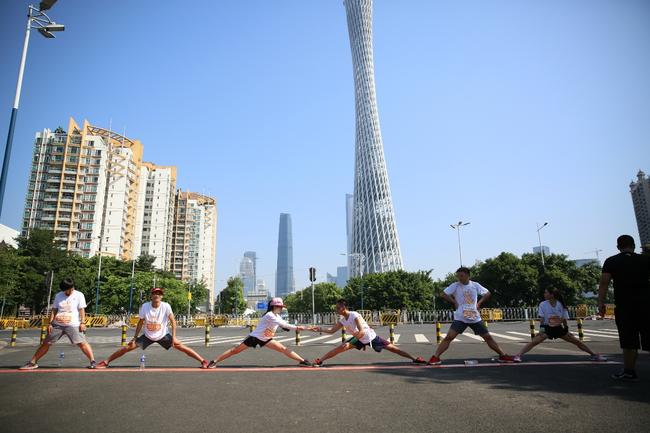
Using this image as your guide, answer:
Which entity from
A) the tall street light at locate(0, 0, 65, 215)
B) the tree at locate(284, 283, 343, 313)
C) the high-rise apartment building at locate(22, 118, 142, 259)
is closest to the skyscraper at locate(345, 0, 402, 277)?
the tree at locate(284, 283, 343, 313)

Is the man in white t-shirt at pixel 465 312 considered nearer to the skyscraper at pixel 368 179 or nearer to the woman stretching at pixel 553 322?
the woman stretching at pixel 553 322

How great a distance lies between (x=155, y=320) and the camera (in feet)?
23.9

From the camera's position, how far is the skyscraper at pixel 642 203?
287 feet

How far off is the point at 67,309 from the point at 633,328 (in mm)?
9554

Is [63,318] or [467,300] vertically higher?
[467,300]

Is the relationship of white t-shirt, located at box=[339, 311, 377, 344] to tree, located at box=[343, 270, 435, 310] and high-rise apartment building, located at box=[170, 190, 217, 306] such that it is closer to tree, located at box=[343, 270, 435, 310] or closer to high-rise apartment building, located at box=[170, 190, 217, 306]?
tree, located at box=[343, 270, 435, 310]

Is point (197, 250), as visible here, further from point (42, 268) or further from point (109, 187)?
point (42, 268)

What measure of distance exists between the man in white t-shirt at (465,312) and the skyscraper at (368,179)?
67.2 meters

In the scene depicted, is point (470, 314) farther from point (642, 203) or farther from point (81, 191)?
point (642, 203)

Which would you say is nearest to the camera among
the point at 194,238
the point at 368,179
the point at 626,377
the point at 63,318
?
the point at 626,377

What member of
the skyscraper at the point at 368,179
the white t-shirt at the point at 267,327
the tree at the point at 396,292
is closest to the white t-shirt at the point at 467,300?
the white t-shirt at the point at 267,327

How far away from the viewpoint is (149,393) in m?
5.25

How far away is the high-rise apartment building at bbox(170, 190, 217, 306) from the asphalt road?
361 feet

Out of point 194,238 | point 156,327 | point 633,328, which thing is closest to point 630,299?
point 633,328
